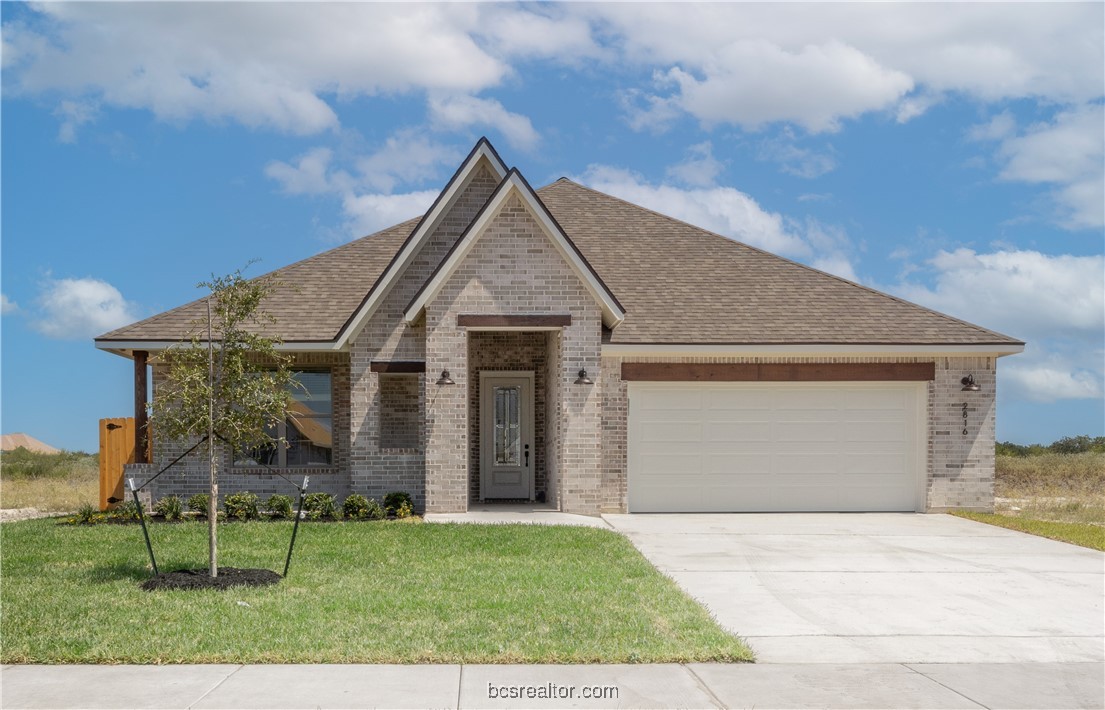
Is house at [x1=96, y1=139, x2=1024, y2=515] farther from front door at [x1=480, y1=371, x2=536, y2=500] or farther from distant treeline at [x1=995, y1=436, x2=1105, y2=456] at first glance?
distant treeline at [x1=995, y1=436, x2=1105, y2=456]

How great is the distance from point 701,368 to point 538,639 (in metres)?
10.7

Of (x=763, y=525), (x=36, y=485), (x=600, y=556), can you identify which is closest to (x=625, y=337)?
(x=763, y=525)

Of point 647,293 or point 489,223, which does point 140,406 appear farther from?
point 647,293

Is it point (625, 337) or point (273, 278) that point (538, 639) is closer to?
point (625, 337)

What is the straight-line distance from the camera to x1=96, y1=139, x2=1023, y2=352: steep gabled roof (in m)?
18.0

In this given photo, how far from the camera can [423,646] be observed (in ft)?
26.6

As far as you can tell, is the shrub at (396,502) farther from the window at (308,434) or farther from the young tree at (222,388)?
the young tree at (222,388)

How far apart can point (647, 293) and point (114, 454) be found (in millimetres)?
11140

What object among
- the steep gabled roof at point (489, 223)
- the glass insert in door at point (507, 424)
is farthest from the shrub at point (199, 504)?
the glass insert in door at point (507, 424)

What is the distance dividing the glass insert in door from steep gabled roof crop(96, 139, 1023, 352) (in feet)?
9.02

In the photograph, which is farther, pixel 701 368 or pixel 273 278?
pixel 273 278

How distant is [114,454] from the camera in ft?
63.4

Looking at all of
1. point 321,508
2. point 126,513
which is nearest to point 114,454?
point 126,513

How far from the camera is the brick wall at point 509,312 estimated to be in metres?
16.9
